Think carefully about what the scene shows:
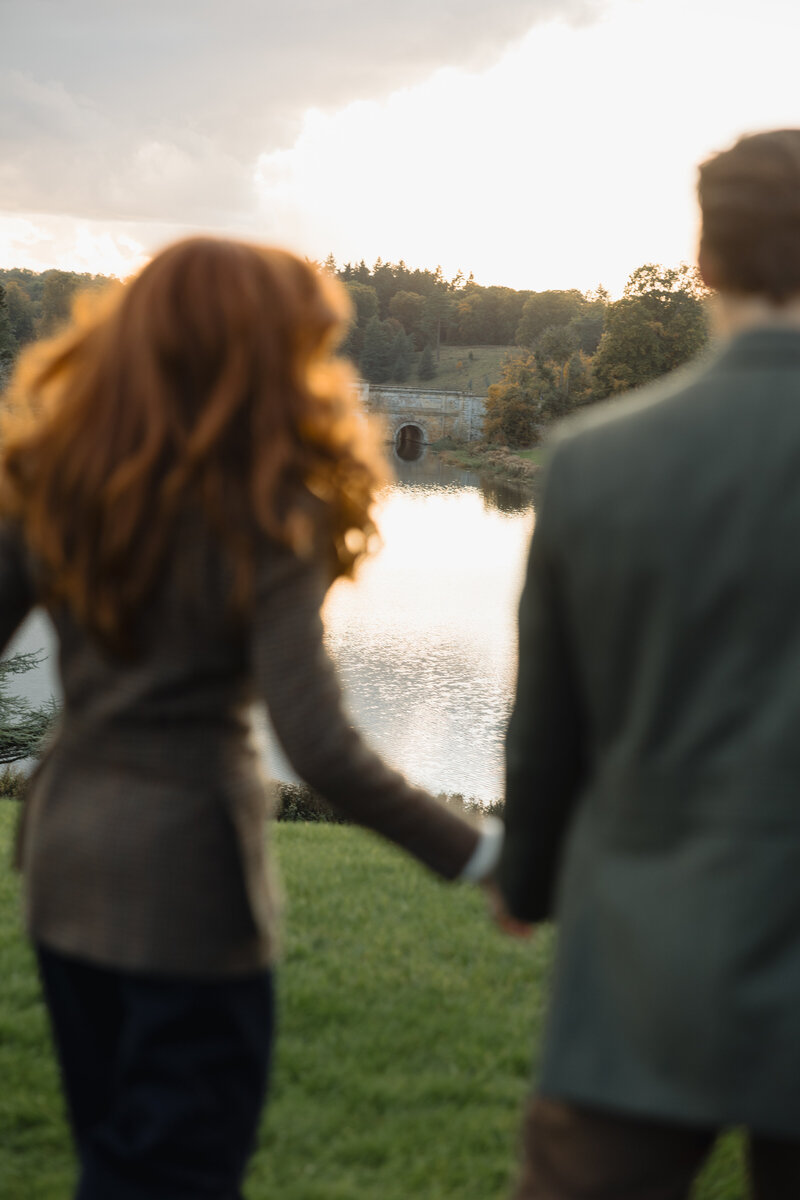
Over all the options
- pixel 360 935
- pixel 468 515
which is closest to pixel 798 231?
pixel 360 935

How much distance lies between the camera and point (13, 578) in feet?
5.43

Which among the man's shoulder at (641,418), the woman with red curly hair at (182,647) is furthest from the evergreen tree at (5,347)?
the man's shoulder at (641,418)

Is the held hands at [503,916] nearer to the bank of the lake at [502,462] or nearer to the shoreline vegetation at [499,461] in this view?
the bank of the lake at [502,462]

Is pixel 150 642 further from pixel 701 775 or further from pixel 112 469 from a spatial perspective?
pixel 701 775

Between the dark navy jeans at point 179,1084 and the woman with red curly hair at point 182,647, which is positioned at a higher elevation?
the woman with red curly hair at point 182,647

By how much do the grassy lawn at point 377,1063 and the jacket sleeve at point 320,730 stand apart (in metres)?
1.24

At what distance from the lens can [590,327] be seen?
3529 inches

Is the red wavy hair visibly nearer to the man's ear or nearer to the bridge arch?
the man's ear

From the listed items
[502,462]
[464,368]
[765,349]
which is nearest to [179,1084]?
[765,349]

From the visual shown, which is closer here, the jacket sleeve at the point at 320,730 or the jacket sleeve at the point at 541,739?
the jacket sleeve at the point at 541,739

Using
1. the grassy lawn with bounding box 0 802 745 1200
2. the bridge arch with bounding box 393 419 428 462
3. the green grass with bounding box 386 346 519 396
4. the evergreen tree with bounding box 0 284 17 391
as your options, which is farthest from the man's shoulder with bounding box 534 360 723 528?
the green grass with bounding box 386 346 519 396

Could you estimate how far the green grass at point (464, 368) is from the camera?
97.9 meters

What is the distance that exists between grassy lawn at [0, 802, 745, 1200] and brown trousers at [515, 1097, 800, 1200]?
1.35m

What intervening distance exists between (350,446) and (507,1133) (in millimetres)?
1929
